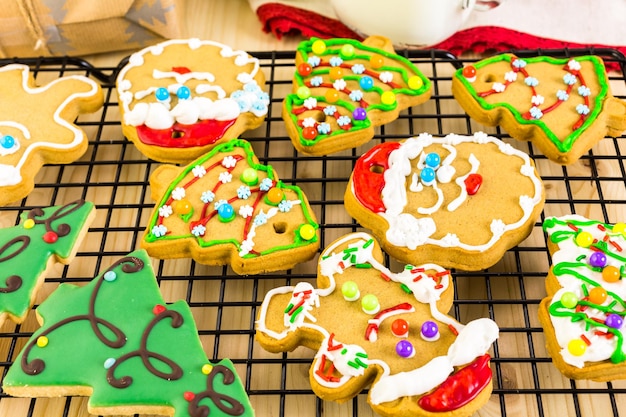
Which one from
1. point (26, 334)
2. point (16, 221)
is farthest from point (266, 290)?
point (16, 221)

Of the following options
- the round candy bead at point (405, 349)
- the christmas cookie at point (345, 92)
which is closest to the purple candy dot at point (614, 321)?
the round candy bead at point (405, 349)

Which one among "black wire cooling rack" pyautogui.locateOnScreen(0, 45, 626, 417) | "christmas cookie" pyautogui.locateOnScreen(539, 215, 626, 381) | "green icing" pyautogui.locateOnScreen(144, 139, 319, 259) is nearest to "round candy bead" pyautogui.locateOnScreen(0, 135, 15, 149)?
"black wire cooling rack" pyautogui.locateOnScreen(0, 45, 626, 417)

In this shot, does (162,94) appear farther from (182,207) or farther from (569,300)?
(569,300)

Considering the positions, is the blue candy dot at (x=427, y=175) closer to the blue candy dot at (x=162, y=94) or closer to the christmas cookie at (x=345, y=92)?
the christmas cookie at (x=345, y=92)

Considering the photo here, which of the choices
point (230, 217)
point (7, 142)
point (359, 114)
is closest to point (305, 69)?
point (359, 114)

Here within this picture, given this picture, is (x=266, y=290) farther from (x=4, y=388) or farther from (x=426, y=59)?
(x=426, y=59)

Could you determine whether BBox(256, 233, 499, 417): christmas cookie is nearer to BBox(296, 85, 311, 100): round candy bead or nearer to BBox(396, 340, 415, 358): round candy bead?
BBox(396, 340, 415, 358): round candy bead
